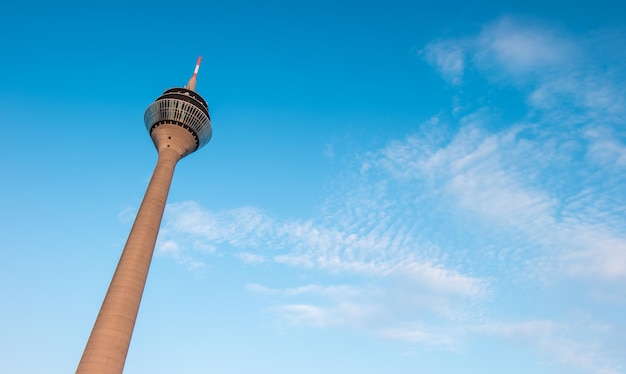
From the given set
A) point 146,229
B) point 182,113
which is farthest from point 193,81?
point 146,229

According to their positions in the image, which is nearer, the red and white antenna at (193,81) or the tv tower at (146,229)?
the tv tower at (146,229)

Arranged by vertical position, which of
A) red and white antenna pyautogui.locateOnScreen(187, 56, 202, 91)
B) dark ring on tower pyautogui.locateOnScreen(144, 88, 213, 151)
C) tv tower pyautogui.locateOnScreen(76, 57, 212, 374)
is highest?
red and white antenna pyautogui.locateOnScreen(187, 56, 202, 91)

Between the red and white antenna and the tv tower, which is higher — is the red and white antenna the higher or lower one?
the higher one

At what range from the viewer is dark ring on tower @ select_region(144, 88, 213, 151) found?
259ft

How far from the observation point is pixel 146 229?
207 feet

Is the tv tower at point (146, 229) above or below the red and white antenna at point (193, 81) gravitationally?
below

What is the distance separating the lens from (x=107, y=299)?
186 ft

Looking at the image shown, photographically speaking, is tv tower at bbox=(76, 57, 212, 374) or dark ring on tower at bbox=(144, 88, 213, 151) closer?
Answer: tv tower at bbox=(76, 57, 212, 374)

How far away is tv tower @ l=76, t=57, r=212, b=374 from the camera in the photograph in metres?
53.1

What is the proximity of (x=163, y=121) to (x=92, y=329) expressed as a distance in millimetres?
38468

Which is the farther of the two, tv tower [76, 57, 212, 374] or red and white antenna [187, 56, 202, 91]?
red and white antenna [187, 56, 202, 91]

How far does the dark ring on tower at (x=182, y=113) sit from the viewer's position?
79000 mm

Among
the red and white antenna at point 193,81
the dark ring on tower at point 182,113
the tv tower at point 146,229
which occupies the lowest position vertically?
the tv tower at point 146,229

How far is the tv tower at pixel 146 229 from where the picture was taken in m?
53.1
